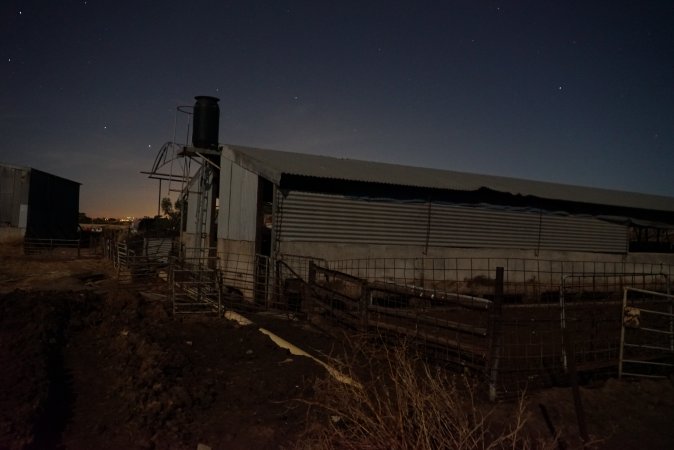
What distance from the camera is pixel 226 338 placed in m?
8.38

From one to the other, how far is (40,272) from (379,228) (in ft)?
42.6

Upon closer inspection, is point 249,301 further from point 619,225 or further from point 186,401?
point 619,225

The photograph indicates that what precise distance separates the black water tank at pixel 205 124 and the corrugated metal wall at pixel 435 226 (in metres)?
7.15

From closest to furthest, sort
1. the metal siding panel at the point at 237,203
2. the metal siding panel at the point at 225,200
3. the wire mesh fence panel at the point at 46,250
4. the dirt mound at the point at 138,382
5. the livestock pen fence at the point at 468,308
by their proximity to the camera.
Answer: the dirt mound at the point at 138,382 → the livestock pen fence at the point at 468,308 → the metal siding panel at the point at 237,203 → the metal siding panel at the point at 225,200 → the wire mesh fence panel at the point at 46,250

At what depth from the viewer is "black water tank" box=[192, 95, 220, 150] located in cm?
1825

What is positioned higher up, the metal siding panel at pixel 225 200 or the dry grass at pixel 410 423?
the metal siding panel at pixel 225 200

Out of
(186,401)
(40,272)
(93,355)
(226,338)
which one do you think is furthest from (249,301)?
(40,272)

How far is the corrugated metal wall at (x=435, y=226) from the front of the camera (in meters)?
13.2

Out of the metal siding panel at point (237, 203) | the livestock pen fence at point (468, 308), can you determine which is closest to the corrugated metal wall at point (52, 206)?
the livestock pen fence at point (468, 308)

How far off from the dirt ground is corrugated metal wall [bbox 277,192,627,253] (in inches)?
180

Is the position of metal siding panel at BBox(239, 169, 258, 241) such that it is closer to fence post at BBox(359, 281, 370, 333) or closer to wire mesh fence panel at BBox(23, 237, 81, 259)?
fence post at BBox(359, 281, 370, 333)

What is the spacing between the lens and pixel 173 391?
552 centimetres

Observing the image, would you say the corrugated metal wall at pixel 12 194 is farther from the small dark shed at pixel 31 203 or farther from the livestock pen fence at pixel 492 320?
the livestock pen fence at pixel 492 320

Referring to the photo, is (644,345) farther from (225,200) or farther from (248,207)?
(225,200)
